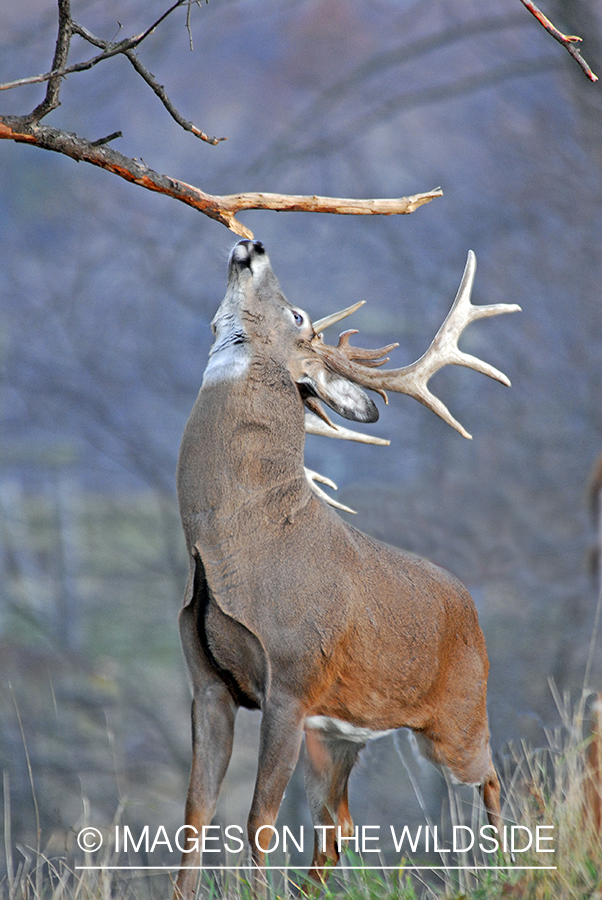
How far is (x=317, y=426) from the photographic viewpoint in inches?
143

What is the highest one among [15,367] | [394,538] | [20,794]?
[15,367]

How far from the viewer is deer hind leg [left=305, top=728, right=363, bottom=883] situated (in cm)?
341

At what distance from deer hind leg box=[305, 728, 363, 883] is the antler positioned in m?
1.24

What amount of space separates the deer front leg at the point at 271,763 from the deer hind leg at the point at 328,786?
2.28 feet

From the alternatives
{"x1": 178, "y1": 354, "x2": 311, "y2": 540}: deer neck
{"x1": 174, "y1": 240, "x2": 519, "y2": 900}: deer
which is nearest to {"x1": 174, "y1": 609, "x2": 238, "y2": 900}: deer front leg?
{"x1": 174, "y1": 240, "x2": 519, "y2": 900}: deer

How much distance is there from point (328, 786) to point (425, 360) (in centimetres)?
155

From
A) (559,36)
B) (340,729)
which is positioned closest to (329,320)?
(559,36)

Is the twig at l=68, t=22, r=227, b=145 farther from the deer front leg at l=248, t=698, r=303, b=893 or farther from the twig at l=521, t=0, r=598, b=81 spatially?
the deer front leg at l=248, t=698, r=303, b=893

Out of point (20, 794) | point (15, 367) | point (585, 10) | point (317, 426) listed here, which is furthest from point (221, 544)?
point (585, 10)

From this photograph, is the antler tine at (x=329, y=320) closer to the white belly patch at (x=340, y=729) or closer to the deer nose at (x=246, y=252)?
the deer nose at (x=246, y=252)

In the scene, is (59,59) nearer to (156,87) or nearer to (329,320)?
(156,87)

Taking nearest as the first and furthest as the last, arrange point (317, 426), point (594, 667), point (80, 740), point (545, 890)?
point (545, 890) < point (317, 426) < point (594, 667) < point (80, 740)

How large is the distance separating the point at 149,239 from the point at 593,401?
366 centimetres

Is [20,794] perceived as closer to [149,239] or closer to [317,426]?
[149,239]
